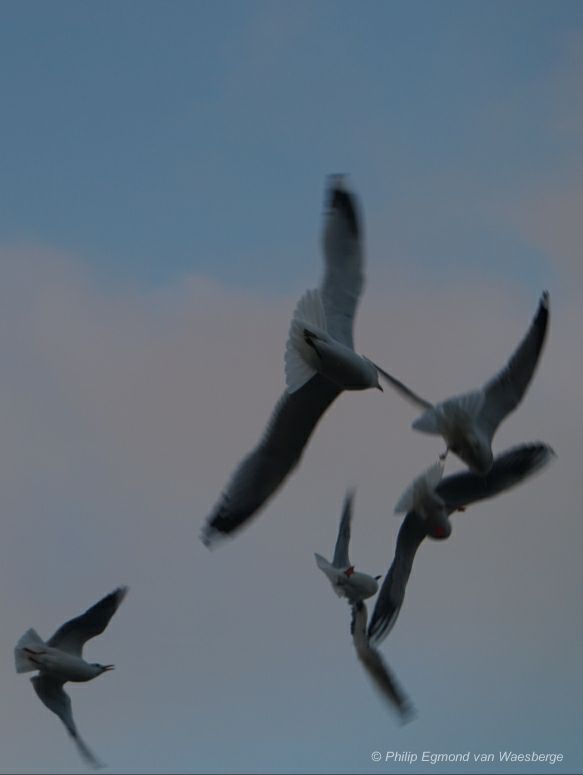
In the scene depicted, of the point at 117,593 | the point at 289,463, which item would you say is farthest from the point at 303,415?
the point at 117,593

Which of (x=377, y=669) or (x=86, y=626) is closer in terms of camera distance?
(x=377, y=669)

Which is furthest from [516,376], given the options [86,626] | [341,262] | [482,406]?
[86,626]

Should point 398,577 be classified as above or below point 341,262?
below

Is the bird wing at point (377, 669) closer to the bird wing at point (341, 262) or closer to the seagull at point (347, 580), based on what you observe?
the seagull at point (347, 580)

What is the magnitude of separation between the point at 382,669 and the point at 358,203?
11.1 ft

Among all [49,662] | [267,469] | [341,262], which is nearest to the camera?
[267,469]

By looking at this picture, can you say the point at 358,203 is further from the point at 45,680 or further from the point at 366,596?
the point at 45,680

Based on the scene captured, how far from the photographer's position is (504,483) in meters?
15.3

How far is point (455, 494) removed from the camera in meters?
15.4

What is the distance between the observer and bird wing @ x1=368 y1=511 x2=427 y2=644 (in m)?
15.1

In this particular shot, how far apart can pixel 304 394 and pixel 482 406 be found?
132cm

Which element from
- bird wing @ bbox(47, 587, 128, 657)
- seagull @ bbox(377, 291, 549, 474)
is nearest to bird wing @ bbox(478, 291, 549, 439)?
seagull @ bbox(377, 291, 549, 474)

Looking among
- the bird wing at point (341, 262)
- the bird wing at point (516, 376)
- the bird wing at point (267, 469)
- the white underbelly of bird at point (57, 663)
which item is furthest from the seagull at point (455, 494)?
the white underbelly of bird at point (57, 663)

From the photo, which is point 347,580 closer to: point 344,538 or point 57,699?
point 344,538
